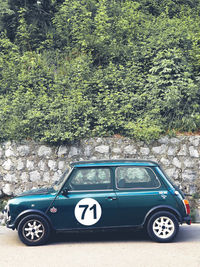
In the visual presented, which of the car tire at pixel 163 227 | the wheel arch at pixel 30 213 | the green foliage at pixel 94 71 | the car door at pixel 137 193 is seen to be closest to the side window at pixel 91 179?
the car door at pixel 137 193

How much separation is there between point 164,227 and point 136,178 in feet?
3.71

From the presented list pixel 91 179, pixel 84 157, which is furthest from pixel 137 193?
pixel 84 157

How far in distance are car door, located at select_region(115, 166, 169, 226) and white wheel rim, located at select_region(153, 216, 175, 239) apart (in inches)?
11.8

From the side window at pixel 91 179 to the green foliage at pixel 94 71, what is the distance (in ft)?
10.9

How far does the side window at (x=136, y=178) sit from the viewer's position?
25.2 feet

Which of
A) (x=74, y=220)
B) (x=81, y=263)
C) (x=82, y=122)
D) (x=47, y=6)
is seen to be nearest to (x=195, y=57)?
(x=82, y=122)

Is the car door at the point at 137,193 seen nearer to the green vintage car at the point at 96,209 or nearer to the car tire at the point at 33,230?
the green vintage car at the point at 96,209

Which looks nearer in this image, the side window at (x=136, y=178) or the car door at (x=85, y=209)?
the car door at (x=85, y=209)

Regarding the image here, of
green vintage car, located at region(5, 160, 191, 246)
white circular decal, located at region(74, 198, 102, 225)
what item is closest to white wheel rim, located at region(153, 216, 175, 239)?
green vintage car, located at region(5, 160, 191, 246)

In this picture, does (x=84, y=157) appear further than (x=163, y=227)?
Yes

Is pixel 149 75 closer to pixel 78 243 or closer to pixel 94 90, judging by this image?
pixel 94 90

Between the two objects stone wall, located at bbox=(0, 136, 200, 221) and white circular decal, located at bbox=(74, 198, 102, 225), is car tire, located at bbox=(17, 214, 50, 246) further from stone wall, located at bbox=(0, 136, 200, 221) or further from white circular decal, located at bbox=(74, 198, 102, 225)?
stone wall, located at bbox=(0, 136, 200, 221)

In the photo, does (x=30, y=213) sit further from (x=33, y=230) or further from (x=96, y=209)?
(x=96, y=209)

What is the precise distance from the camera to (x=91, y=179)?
768 centimetres
